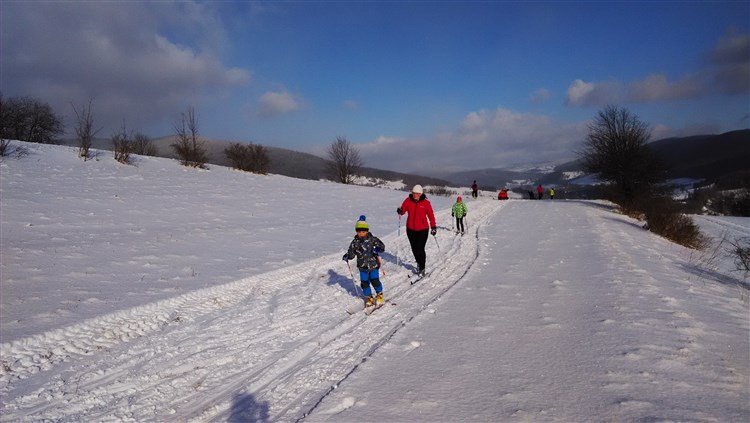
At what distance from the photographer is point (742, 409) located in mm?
3562

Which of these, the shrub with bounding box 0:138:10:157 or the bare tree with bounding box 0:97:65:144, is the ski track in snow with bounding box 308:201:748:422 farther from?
the bare tree with bounding box 0:97:65:144

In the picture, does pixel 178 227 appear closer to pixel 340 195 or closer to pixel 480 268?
pixel 480 268

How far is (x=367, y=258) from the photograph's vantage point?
748cm

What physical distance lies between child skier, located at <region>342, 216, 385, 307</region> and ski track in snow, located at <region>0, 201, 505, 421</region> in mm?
485

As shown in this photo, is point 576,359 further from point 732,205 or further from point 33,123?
point 732,205

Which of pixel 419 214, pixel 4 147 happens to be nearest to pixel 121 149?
pixel 4 147

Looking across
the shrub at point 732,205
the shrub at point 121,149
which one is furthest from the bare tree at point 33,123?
the shrub at point 732,205

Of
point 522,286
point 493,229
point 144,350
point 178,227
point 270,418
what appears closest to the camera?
point 270,418

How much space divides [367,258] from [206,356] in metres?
3.19

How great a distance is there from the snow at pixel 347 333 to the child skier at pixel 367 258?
431mm

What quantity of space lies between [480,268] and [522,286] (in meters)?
1.98

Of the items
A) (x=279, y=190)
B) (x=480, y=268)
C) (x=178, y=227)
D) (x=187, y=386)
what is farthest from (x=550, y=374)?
(x=279, y=190)

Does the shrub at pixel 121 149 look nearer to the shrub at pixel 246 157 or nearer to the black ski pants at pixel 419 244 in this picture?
the shrub at pixel 246 157

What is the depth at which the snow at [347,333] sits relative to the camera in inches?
158
